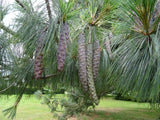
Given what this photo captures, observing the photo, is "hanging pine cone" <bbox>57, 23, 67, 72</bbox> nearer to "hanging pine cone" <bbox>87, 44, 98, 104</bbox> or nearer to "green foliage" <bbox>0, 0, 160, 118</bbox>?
"green foliage" <bbox>0, 0, 160, 118</bbox>

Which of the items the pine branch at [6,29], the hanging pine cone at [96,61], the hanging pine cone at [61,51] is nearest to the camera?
the hanging pine cone at [61,51]

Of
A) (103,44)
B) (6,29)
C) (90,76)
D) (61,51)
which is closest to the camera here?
(61,51)

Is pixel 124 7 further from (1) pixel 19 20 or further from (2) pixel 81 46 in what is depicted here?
(1) pixel 19 20

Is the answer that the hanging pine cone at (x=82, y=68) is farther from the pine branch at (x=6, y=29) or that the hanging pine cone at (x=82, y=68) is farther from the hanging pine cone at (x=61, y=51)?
the pine branch at (x=6, y=29)

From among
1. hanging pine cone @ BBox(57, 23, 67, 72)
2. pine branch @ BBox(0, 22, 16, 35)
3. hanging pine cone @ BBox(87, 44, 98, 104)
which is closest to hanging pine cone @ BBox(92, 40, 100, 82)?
hanging pine cone @ BBox(87, 44, 98, 104)

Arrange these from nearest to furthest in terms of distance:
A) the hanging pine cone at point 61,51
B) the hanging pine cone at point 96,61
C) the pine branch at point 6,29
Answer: the hanging pine cone at point 61,51, the hanging pine cone at point 96,61, the pine branch at point 6,29

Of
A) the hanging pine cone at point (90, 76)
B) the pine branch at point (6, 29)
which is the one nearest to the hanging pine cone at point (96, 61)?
the hanging pine cone at point (90, 76)

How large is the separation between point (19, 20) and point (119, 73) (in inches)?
18.0

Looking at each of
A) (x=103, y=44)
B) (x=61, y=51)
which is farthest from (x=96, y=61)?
(x=103, y=44)

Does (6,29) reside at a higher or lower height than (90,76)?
higher

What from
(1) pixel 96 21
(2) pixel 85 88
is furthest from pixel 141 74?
(1) pixel 96 21

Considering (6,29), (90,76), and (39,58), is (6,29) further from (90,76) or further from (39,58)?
(90,76)

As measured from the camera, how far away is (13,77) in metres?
0.94

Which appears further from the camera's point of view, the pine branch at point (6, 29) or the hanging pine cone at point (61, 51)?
the pine branch at point (6, 29)
